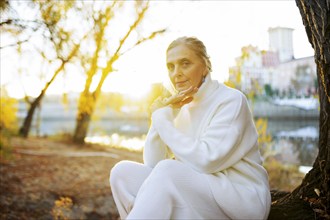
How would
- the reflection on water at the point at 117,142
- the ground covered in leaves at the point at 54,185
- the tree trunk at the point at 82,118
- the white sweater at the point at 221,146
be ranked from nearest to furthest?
the white sweater at the point at 221,146
the ground covered in leaves at the point at 54,185
the tree trunk at the point at 82,118
the reflection on water at the point at 117,142

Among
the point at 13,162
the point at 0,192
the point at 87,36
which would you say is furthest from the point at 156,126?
the point at 87,36

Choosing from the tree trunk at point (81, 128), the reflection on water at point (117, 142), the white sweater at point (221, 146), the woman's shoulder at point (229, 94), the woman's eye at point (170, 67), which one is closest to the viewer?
the white sweater at point (221, 146)

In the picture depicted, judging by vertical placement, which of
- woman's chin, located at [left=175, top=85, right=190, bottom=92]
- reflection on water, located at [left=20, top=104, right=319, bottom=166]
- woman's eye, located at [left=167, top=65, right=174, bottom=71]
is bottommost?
reflection on water, located at [left=20, top=104, right=319, bottom=166]

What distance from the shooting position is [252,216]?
1.61 metres

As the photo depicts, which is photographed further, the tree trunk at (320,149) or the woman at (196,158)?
the tree trunk at (320,149)

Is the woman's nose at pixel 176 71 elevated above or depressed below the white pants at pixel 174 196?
above

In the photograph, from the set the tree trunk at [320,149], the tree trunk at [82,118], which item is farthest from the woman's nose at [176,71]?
the tree trunk at [82,118]

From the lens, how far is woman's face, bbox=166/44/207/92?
5.91 ft

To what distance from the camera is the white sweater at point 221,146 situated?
5.24ft

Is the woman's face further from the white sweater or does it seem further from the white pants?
the white pants

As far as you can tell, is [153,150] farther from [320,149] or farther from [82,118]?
[82,118]

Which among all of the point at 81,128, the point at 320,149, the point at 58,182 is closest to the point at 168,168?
the point at 320,149

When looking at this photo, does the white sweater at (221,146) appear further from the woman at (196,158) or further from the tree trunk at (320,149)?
the tree trunk at (320,149)

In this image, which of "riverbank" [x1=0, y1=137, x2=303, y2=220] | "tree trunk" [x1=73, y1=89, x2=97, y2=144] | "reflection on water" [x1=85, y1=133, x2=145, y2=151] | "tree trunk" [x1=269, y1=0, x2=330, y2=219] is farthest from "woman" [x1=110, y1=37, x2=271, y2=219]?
"reflection on water" [x1=85, y1=133, x2=145, y2=151]
